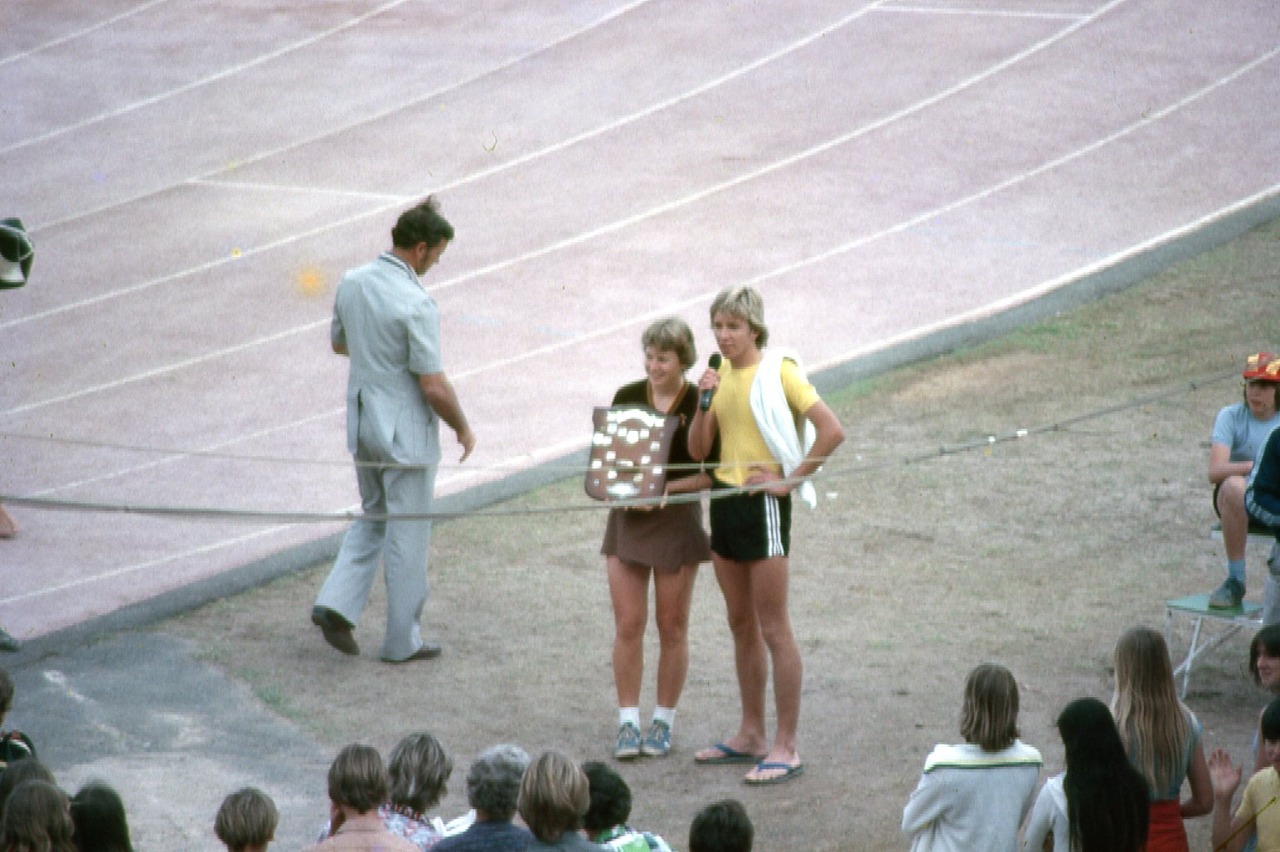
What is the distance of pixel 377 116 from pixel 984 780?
1323 cm

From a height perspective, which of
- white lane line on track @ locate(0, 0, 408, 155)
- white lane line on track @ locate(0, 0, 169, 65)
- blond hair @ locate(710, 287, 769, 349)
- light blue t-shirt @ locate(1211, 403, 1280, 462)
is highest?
white lane line on track @ locate(0, 0, 169, 65)

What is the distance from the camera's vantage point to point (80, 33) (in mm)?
20031

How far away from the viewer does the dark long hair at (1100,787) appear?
5.01 metres

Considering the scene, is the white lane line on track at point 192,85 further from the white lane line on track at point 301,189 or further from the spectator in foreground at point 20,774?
the spectator in foreground at point 20,774

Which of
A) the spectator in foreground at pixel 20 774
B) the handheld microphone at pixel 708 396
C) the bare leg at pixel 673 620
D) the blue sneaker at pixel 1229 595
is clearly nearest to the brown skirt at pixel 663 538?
the bare leg at pixel 673 620

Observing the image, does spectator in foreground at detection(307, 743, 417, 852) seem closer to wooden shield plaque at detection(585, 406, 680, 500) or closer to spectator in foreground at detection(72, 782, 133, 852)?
spectator in foreground at detection(72, 782, 133, 852)

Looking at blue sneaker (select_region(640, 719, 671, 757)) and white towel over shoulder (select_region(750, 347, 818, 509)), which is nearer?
white towel over shoulder (select_region(750, 347, 818, 509))

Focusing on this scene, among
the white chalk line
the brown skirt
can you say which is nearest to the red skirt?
the brown skirt

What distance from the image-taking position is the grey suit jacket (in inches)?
334

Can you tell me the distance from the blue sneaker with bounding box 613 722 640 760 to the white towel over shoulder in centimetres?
112

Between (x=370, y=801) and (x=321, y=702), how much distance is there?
3.02m

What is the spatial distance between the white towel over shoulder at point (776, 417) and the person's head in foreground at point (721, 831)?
2.45 meters

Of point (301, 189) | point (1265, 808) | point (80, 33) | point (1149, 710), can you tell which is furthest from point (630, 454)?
point (80, 33)

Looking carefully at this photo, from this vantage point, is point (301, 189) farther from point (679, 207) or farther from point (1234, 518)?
point (1234, 518)
